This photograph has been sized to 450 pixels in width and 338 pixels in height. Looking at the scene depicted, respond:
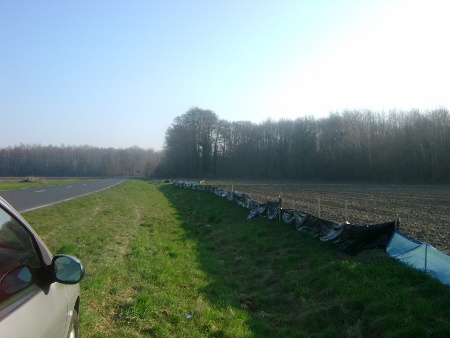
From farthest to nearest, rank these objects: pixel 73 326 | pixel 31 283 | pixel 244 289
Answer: pixel 244 289
pixel 73 326
pixel 31 283

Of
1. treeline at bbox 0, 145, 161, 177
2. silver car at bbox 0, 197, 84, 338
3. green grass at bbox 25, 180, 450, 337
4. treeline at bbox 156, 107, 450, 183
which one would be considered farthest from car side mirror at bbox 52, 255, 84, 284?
treeline at bbox 0, 145, 161, 177

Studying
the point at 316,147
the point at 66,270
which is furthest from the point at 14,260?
the point at 316,147

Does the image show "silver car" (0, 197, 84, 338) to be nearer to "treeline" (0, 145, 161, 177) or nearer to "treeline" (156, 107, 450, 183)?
"treeline" (156, 107, 450, 183)

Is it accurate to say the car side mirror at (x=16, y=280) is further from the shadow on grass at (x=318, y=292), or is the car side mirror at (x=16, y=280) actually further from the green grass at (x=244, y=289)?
the shadow on grass at (x=318, y=292)

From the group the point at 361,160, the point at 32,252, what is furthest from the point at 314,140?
the point at 32,252

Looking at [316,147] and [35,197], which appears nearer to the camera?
[35,197]

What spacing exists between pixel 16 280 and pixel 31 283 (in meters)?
0.15

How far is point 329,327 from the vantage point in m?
6.21

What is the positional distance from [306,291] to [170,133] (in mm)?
93958

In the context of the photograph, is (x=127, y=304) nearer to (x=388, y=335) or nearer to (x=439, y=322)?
(x=388, y=335)

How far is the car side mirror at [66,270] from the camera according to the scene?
108 inches

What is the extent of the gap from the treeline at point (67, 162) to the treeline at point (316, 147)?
36.6 meters

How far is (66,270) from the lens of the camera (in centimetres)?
281

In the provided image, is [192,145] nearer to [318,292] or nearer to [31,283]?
[318,292]
